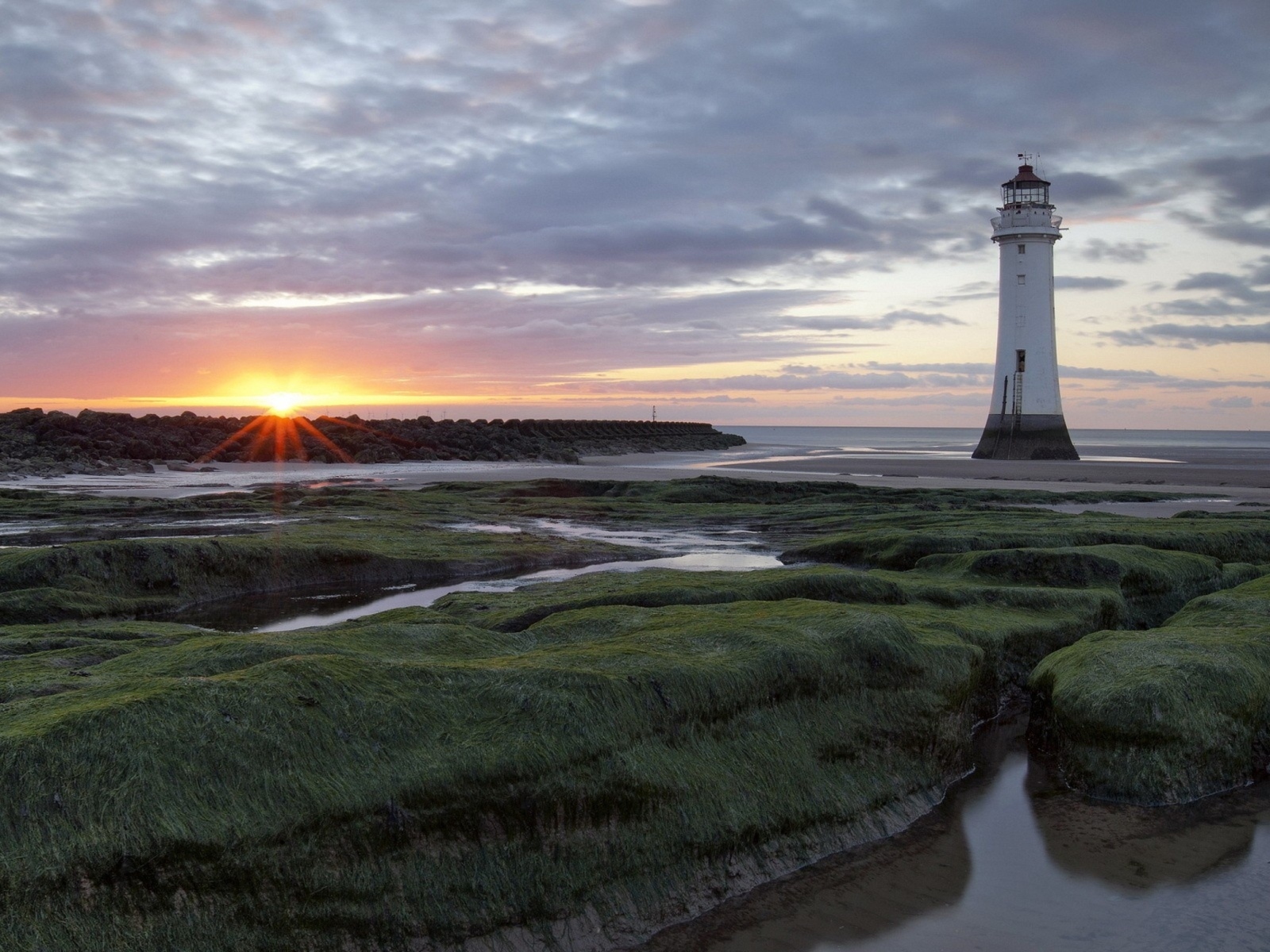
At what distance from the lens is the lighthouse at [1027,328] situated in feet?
177

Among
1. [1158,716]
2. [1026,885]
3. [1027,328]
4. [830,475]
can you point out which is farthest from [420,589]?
[1027,328]

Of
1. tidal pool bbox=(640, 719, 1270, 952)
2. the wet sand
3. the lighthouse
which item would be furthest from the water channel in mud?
the lighthouse

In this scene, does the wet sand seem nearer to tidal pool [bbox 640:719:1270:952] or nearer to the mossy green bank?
the mossy green bank

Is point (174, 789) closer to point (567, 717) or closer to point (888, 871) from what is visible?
point (567, 717)

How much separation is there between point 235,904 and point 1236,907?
576cm

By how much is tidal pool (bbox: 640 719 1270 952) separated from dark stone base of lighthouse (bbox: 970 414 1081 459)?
167 ft

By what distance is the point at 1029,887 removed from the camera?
6.46m

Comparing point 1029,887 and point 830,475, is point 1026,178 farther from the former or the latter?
point 1029,887

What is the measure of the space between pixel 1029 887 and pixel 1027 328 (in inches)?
2060

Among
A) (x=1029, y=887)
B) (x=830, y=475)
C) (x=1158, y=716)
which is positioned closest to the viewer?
(x=1029, y=887)

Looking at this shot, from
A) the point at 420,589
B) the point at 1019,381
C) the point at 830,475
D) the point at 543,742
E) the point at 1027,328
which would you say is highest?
the point at 1027,328

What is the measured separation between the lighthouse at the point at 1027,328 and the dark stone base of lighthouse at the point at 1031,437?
0.04m

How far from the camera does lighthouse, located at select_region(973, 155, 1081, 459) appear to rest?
53906 mm

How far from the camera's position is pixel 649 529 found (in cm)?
2459
